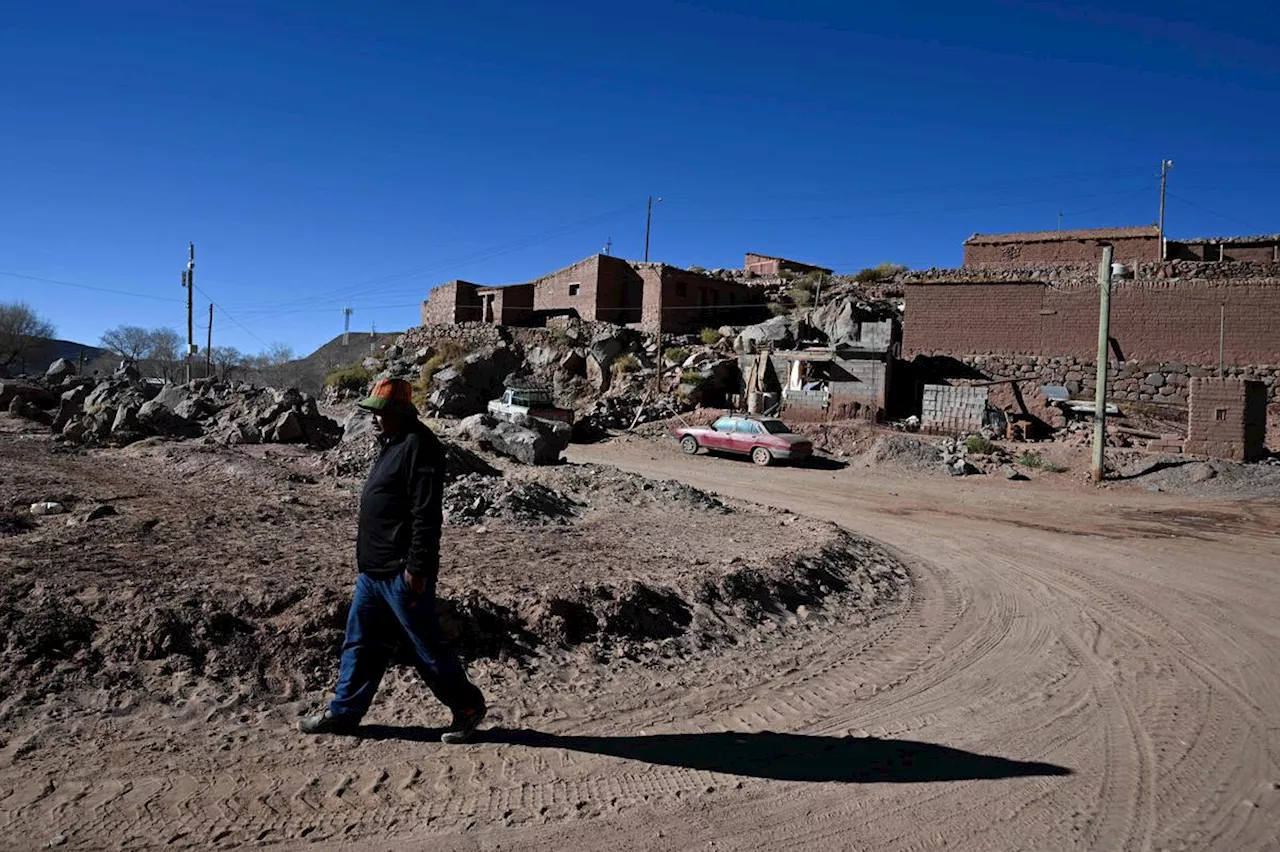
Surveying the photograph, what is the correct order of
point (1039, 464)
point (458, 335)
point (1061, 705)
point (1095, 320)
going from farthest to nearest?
point (458, 335) < point (1095, 320) < point (1039, 464) < point (1061, 705)

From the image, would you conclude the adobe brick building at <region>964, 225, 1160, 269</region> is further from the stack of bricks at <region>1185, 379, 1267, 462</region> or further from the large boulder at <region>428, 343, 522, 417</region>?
the large boulder at <region>428, 343, 522, 417</region>

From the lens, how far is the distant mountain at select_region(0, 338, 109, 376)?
184 ft

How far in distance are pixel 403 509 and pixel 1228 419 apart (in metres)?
21.2

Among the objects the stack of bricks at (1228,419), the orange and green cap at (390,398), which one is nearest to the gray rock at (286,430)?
the orange and green cap at (390,398)

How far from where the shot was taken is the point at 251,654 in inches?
187

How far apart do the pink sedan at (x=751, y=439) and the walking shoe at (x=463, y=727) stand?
1840 centimetres

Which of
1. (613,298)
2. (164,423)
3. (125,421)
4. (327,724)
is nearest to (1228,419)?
(327,724)

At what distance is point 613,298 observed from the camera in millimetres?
42500

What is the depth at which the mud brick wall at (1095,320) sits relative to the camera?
86.5 ft

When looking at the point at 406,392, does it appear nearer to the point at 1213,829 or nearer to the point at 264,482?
the point at 1213,829

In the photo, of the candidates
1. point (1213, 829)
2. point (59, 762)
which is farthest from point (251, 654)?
point (1213, 829)

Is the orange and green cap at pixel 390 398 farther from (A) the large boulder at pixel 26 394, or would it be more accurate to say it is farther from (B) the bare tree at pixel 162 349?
(B) the bare tree at pixel 162 349

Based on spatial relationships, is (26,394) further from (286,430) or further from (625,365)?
(625,365)

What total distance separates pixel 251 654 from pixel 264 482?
7920mm
